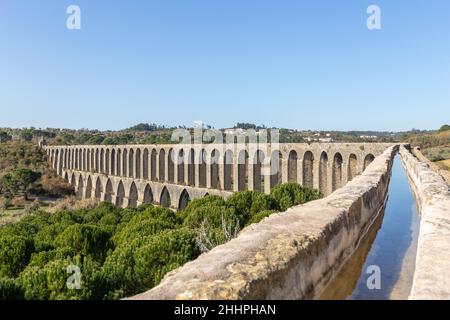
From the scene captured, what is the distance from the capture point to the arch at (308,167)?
2525 cm

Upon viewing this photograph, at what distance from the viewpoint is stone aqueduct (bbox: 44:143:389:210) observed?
23859 mm

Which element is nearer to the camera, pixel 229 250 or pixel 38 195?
pixel 229 250

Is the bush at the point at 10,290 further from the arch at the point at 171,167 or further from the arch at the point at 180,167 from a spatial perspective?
the arch at the point at 171,167

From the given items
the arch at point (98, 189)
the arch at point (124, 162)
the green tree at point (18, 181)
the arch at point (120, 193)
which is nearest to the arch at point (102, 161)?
the arch at point (98, 189)

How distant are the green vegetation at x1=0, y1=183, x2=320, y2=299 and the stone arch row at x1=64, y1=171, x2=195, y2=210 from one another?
17.1 m

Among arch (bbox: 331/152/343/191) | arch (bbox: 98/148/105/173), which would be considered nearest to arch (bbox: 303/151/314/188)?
arch (bbox: 331/152/343/191)

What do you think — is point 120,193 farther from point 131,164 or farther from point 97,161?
point 97,161

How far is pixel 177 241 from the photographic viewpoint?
26.8 ft

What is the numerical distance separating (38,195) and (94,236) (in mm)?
45664

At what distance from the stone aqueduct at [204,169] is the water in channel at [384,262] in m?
17.5

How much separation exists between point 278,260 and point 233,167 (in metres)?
27.5

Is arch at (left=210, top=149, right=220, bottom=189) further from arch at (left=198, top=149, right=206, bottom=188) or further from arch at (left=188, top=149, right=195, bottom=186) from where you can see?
arch at (left=188, top=149, right=195, bottom=186)

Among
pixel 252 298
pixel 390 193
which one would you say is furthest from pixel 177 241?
pixel 252 298
